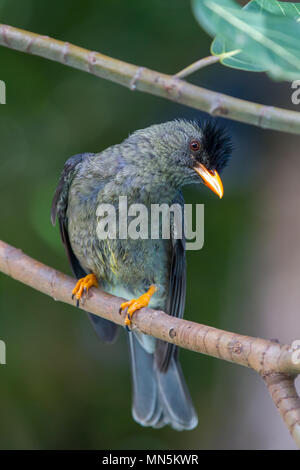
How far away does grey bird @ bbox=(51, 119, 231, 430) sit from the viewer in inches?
79.1

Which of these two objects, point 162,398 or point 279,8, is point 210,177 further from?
point 162,398

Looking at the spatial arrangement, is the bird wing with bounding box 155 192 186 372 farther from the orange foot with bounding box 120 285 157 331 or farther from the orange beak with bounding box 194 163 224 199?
the orange beak with bounding box 194 163 224 199

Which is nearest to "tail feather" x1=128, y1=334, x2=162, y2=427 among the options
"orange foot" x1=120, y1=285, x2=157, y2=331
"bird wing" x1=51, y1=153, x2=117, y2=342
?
"bird wing" x1=51, y1=153, x2=117, y2=342

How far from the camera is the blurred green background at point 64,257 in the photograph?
2.25m

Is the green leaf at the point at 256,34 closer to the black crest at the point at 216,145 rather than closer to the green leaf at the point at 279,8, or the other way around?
the green leaf at the point at 279,8

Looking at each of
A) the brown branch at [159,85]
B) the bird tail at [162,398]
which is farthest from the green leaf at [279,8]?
the bird tail at [162,398]

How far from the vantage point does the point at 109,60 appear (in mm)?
1378

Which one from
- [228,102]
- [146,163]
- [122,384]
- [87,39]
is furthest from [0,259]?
[122,384]

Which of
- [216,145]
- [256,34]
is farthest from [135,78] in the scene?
[216,145]

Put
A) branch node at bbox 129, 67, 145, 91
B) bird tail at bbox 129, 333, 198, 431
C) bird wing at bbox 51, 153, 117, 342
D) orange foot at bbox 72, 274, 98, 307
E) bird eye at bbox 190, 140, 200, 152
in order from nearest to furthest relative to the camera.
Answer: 1. branch node at bbox 129, 67, 145, 91
2. bird eye at bbox 190, 140, 200, 152
3. orange foot at bbox 72, 274, 98, 307
4. bird wing at bbox 51, 153, 117, 342
5. bird tail at bbox 129, 333, 198, 431

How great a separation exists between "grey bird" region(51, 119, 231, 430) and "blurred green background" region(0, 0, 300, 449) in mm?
135

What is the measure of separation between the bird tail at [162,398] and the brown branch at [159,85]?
143 centimetres

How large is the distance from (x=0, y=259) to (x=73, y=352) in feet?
4.15

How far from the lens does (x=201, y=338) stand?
1.58 meters
